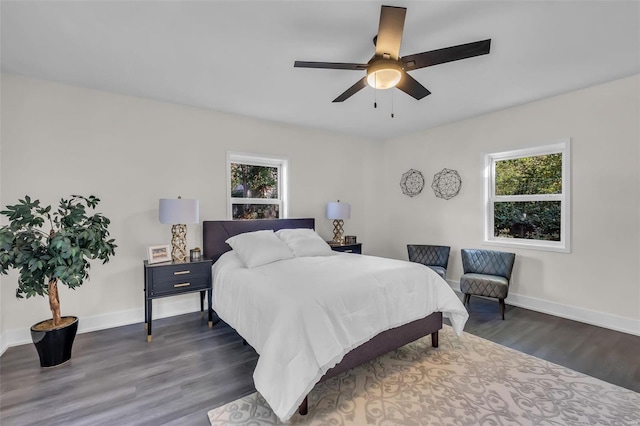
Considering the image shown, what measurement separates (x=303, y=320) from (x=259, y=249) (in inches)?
55.0

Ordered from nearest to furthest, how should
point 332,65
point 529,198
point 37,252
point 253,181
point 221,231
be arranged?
1. point 332,65
2. point 37,252
3. point 221,231
4. point 529,198
5. point 253,181

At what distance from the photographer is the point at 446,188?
181 inches

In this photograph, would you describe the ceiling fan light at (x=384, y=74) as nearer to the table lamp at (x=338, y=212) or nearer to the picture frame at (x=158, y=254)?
the table lamp at (x=338, y=212)

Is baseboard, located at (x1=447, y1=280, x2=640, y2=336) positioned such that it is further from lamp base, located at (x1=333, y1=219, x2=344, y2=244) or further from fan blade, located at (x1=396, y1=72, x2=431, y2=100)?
fan blade, located at (x1=396, y1=72, x2=431, y2=100)

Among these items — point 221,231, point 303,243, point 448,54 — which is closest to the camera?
point 448,54

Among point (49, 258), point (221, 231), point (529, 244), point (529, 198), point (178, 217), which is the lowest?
point (529, 244)

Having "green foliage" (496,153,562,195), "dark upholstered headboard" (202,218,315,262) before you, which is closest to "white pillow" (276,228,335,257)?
"dark upholstered headboard" (202,218,315,262)

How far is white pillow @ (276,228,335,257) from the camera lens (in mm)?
3414

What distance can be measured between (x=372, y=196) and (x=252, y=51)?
364 cm

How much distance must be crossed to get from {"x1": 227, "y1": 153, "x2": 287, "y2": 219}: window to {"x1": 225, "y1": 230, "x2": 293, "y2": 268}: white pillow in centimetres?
A: 91

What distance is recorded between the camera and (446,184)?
4.60m

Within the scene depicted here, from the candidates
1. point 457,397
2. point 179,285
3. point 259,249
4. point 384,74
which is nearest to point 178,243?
A: point 179,285

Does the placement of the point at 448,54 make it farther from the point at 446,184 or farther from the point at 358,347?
the point at 446,184

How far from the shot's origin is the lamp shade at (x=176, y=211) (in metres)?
3.04
